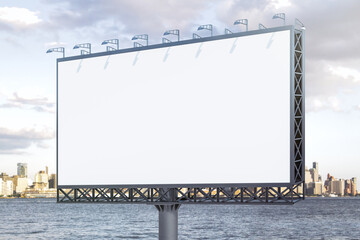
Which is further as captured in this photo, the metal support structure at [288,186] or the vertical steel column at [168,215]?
the vertical steel column at [168,215]

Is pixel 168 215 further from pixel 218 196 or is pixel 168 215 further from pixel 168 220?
pixel 218 196

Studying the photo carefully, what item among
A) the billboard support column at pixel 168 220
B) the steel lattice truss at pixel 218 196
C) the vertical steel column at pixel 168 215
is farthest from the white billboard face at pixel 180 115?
the billboard support column at pixel 168 220

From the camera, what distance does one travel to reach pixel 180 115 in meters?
25.5

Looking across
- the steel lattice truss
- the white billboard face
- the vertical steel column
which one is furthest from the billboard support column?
the white billboard face

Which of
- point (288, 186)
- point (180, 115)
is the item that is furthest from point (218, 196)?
point (180, 115)

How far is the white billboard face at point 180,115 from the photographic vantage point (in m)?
23.5

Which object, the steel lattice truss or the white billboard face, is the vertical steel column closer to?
the steel lattice truss

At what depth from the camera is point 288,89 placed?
23141mm

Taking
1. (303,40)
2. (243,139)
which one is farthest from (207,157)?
(303,40)

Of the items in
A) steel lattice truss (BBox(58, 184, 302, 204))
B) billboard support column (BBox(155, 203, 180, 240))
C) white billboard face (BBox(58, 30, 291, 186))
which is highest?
white billboard face (BBox(58, 30, 291, 186))

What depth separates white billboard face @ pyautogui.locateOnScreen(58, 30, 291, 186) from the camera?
23.5 meters

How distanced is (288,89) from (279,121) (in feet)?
4.01

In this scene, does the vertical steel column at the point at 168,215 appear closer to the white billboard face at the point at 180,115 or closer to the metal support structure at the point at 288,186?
the metal support structure at the point at 288,186

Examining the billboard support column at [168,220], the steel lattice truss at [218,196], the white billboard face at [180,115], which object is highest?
the white billboard face at [180,115]
